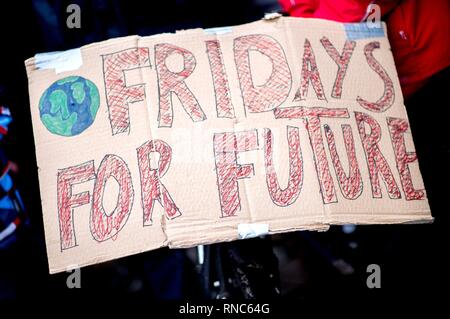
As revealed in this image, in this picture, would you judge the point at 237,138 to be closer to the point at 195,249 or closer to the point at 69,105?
the point at 69,105

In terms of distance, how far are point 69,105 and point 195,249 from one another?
0.93m

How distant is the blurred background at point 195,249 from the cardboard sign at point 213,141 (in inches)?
13.8

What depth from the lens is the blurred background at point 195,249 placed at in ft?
4.24

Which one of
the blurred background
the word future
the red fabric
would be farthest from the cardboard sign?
the blurred background

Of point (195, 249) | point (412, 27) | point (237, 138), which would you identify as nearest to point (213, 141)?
point (237, 138)

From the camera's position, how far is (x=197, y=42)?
105 centimetres

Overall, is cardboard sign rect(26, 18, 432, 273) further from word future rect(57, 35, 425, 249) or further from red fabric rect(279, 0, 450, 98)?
red fabric rect(279, 0, 450, 98)

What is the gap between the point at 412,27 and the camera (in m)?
1.17

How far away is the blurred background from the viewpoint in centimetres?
129

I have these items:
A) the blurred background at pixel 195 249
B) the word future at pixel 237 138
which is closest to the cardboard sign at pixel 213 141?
the word future at pixel 237 138

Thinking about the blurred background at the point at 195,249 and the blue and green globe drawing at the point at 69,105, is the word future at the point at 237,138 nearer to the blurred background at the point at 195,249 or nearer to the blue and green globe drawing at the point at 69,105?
the blue and green globe drawing at the point at 69,105
